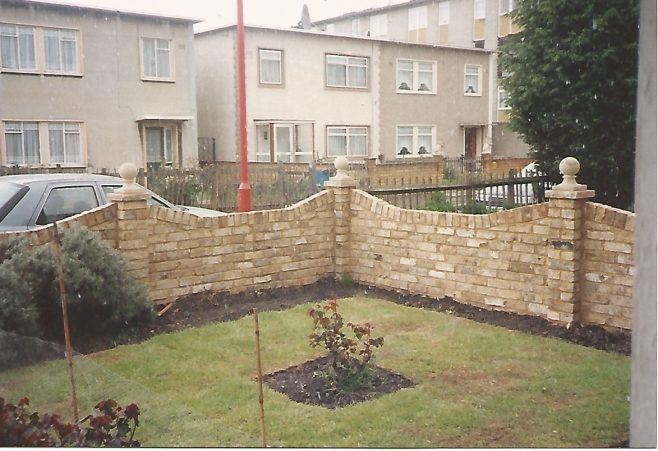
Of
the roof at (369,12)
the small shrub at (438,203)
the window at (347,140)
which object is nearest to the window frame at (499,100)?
the roof at (369,12)

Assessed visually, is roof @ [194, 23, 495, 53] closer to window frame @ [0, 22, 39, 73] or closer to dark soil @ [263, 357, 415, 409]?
window frame @ [0, 22, 39, 73]

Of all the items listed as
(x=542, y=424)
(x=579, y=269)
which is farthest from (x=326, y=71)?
(x=542, y=424)

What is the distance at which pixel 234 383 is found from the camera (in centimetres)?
378

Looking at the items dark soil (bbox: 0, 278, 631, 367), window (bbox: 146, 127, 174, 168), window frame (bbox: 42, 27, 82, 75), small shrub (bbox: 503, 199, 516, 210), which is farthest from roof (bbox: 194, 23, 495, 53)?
dark soil (bbox: 0, 278, 631, 367)

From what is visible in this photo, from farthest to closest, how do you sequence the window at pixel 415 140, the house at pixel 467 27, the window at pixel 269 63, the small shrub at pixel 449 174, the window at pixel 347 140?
the window at pixel 347 140 < the window at pixel 269 63 < the window at pixel 415 140 < the small shrub at pixel 449 174 < the house at pixel 467 27

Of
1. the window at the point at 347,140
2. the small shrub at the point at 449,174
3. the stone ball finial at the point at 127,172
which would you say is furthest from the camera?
the window at the point at 347,140

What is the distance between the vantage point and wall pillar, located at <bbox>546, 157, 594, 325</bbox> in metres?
4.61

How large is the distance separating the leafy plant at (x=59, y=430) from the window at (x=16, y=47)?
2.67 m

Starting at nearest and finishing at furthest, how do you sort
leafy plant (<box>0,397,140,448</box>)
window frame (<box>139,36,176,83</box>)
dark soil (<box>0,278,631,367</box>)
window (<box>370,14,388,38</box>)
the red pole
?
leafy plant (<box>0,397,140,448</box>)
dark soil (<box>0,278,631,367</box>)
window frame (<box>139,36,176,83</box>)
the red pole
window (<box>370,14,388,38</box>)

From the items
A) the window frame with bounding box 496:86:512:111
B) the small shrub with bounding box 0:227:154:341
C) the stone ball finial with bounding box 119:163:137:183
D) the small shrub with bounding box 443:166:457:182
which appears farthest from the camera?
the small shrub with bounding box 443:166:457:182

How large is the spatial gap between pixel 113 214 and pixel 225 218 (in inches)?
38.0

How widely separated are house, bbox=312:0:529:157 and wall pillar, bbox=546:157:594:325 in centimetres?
87

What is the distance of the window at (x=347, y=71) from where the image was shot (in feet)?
25.2

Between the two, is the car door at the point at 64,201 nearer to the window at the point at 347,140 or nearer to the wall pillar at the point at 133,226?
the wall pillar at the point at 133,226
